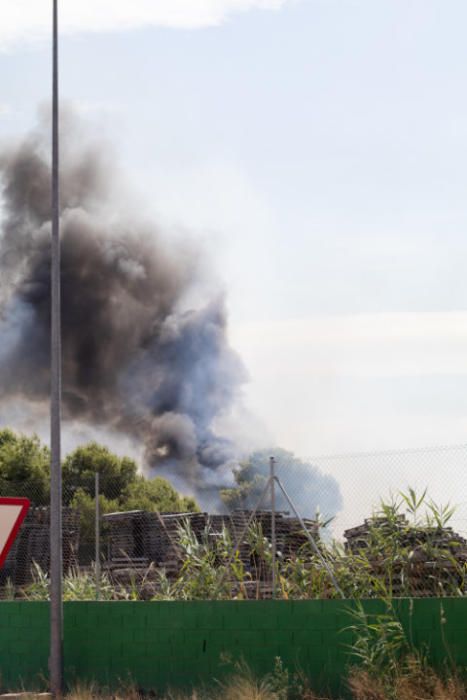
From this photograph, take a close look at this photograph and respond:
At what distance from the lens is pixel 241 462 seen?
97875mm

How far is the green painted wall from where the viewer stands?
13.2m

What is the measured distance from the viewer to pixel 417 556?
14023 mm

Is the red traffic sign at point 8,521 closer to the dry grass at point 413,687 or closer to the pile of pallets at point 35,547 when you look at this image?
the dry grass at point 413,687

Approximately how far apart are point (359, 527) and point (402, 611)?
188 centimetres

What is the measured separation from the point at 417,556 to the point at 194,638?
2980 mm

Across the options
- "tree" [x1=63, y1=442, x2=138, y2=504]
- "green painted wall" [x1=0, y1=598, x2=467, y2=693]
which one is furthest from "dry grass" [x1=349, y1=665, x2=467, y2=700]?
"tree" [x1=63, y1=442, x2=138, y2=504]

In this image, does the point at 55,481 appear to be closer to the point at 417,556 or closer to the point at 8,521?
the point at 417,556

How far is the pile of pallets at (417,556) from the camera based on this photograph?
45.5 feet

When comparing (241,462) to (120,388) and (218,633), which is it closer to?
(120,388)

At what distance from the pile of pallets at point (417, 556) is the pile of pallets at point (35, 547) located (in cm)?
966

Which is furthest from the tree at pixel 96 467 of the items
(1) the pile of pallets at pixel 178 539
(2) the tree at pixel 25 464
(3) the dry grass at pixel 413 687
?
(3) the dry grass at pixel 413 687

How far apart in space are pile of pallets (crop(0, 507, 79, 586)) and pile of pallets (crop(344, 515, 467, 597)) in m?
9.66

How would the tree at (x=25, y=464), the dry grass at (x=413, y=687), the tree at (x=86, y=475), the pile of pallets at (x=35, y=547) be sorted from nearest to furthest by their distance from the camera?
the dry grass at (x=413, y=687) < the pile of pallets at (x=35, y=547) < the tree at (x=86, y=475) < the tree at (x=25, y=464)

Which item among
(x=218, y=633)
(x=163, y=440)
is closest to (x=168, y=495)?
(x=163, y=440)
